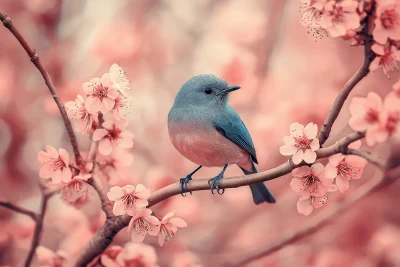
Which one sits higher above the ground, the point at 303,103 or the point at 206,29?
the point at 206,29

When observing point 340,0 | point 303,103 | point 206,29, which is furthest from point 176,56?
point 340,0

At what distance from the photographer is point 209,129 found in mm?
1846

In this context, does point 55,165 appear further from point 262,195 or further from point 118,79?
point 262,195

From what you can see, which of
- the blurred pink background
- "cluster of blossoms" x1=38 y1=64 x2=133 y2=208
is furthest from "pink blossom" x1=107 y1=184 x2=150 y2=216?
the blurred pink background

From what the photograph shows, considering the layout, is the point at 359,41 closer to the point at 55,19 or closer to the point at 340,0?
the point at 340,0

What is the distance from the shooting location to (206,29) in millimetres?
2832

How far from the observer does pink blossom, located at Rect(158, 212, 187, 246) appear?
131 centimetres

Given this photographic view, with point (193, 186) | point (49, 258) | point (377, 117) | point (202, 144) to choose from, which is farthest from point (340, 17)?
point (49, 258)

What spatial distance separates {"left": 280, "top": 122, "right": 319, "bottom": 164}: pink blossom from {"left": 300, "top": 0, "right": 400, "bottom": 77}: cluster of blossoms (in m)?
0.19

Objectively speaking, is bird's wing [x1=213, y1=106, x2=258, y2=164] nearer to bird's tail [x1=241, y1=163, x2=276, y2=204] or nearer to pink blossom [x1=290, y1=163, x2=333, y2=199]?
bird's tail [x1=241, y1=163, x2=276, y2=204]

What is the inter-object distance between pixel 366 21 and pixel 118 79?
0.68 m

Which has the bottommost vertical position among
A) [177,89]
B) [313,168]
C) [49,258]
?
[49,258]

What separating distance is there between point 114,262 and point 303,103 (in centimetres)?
145

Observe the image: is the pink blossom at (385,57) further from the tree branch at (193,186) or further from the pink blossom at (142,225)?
the pink blossom at (142,225)
